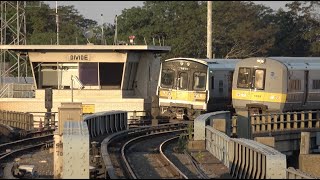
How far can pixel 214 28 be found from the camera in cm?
8438

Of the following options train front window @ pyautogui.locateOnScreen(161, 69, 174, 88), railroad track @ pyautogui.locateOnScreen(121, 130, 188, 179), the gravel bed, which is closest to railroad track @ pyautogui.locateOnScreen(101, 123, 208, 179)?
railroad track @ pyautogui.locateOnScreen(121, 130, 188, 179)

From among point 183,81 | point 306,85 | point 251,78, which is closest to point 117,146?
point 251,78

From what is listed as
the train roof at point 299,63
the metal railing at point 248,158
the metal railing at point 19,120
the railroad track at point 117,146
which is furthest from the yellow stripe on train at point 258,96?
the metal railing at point 19,120

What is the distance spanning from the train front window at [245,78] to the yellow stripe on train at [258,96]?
0.26m

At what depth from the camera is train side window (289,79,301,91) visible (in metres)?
35.8

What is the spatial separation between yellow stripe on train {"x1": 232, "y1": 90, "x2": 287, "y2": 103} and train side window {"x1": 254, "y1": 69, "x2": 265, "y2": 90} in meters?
0.26

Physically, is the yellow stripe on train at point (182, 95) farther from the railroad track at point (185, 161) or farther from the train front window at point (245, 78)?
the railroad track at point (185, 161)

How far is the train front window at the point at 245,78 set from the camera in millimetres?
37125

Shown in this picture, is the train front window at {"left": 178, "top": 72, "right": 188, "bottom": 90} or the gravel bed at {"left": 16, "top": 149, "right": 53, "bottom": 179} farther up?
the train front window at {"left": 178, "top": 72, "right": 188, "bottom": 90}

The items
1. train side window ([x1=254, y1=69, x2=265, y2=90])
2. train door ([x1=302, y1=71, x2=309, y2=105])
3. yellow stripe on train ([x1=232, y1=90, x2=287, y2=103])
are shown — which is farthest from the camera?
train door ([x1=302, y1=71, x2=309, y2=105])

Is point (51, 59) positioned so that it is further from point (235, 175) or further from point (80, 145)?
point (80, 145)

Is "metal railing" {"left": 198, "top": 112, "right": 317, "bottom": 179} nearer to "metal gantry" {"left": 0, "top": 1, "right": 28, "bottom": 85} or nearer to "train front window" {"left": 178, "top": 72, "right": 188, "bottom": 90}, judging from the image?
"train front window" {"left": 178, "top": 72, "right": 188, "bottom": 90}

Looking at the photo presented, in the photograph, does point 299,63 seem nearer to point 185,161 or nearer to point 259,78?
point 259,78

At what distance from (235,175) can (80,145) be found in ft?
19.3
